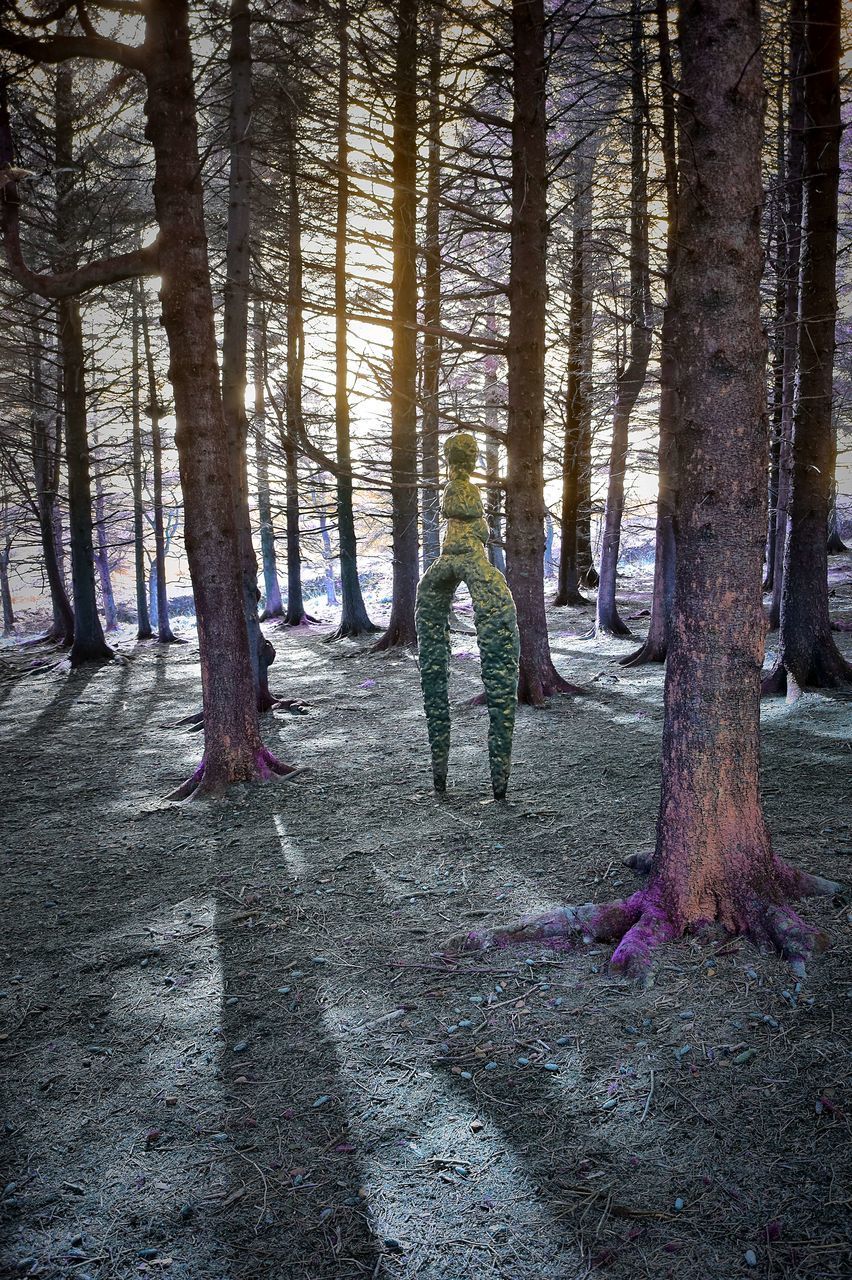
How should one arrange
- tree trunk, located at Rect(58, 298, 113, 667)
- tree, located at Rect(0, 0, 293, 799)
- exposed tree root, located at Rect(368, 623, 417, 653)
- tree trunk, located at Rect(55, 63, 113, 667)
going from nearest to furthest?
tree, located at Rect(0, 0, 293, 799), exposed tree root, located at Rect(368, 623, 417, 653), tree trunk, located at Rect(55, 63, 113, 667), tree trunk, located at Rect(58, 298, 113, 667)

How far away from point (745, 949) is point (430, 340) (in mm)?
14872

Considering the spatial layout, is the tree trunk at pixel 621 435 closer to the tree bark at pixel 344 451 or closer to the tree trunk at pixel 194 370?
the tree bark at pixel 344 451

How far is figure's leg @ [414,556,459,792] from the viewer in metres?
5.90

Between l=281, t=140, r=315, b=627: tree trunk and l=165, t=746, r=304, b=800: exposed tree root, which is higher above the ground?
l=281, t=140, r=315, b=627: tree trunk

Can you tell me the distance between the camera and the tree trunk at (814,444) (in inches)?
326

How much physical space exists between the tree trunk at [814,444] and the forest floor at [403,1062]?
9.32 ft

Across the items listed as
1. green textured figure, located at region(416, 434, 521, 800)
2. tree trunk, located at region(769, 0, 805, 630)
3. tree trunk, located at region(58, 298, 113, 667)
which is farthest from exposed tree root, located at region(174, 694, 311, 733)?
tree trunk, located at region(58, 298, 113, 667)

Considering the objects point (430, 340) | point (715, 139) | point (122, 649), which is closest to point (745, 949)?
point (715, 139)

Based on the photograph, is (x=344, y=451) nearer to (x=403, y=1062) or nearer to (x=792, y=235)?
(x=792, y=235)

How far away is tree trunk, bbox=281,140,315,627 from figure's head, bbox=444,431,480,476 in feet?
9.31

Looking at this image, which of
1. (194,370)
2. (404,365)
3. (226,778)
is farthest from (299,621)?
(194,370)

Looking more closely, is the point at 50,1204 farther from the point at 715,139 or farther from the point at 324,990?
the point at 715,139

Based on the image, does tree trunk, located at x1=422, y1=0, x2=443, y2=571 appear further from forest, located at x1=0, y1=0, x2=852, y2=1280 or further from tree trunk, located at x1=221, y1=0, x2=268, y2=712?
tree trunk, located at x1=221, y1=0, x2=268, y2=712

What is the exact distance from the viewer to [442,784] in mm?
6527
